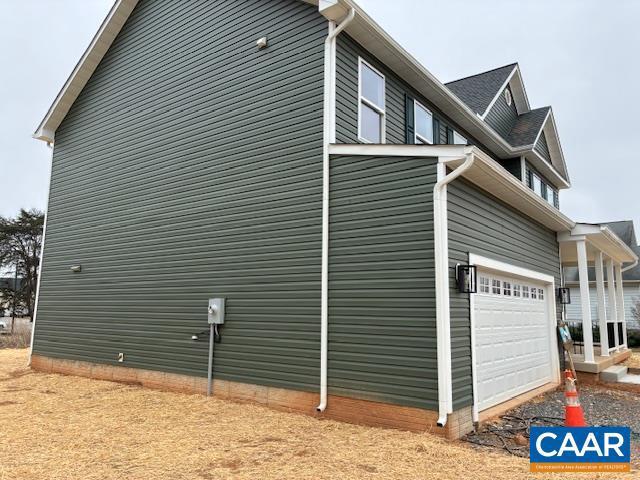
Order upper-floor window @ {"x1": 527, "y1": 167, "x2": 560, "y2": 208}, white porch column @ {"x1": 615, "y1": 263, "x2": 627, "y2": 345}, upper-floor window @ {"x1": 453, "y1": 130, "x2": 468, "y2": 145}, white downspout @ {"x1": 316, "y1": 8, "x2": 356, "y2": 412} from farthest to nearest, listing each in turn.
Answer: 1. white porch column @ {"x1": 615, "y1": 263, "x2": 627, "y2": 345}
2. upper-floor window @ {"x1": 527, "y1": 167, "x2": 560, "y2": 208}
3. upper-floor window @ {"x1": 453, "y1": 130, "x2": 468, "y2": 145}
4. white downspout @ {"x1": 316, "y1": 8, "x2": 356, "y2": 412}

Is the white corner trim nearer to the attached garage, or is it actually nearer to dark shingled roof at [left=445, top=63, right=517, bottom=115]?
the attached garage

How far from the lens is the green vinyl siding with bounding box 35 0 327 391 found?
6.89m

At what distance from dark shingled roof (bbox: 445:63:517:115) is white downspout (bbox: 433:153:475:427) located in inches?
311

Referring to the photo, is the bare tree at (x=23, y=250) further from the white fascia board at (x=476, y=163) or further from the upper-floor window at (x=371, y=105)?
the white fascia board at (x=476, y=163)

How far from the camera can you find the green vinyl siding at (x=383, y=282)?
5.52m

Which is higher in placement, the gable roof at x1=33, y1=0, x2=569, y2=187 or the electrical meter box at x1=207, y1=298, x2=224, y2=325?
the gable roof at x1=33, y1=0, x2=569, y2=187

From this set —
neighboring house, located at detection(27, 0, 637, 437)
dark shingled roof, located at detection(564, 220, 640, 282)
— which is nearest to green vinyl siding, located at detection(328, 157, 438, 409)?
neighboring house, located at detection(27, 0, 637, 437)

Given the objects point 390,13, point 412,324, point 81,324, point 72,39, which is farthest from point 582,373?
point 390,13

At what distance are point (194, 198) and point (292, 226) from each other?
2547 millimetres

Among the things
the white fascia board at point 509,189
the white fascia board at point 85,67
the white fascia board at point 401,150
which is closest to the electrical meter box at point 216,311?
the white fascia board at point 401,150

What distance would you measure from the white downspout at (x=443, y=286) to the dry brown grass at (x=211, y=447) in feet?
1.53

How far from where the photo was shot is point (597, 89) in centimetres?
3594

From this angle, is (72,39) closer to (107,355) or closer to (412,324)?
(107,355)

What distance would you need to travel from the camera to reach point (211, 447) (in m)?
4.89
